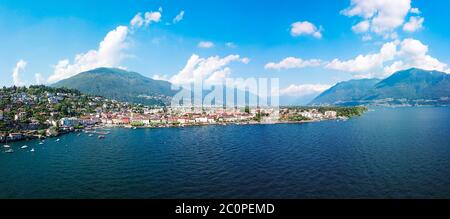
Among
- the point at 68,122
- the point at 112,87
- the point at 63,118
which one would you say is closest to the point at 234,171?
the point at 68,122

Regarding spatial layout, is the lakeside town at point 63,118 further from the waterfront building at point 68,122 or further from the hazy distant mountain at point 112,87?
the hazy distant mountain at point 112,87

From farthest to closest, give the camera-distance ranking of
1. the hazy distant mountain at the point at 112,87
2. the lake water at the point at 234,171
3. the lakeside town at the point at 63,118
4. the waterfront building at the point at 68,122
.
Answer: the hazy distant mountain at the point at 112,87
the waterfront building at the point at 68,122
the lakeside town at the point at 63,118
the lake water at the point at 234,171

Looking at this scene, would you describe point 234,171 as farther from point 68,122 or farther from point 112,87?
point 112,87

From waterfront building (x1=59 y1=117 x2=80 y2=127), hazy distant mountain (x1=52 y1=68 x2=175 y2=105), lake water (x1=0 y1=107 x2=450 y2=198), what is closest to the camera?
lake water (x1=0 y1=107 x2=450 y2=198)

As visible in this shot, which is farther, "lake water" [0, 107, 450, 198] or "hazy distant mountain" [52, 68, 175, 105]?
"hazy distant mountain" [52, 68, 175, 105]

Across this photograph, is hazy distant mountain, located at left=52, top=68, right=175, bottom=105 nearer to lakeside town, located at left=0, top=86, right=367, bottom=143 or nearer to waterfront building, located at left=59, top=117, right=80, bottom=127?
lakeside town, located at left=0, top=86, right=367, bottom=143

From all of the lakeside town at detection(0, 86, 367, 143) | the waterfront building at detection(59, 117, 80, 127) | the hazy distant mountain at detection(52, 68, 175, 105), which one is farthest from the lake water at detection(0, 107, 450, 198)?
the hazy distant mountain at detection(52, 68, 175, 105)

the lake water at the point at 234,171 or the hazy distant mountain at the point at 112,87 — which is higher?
the hazy distant mountain at the point at 112,87

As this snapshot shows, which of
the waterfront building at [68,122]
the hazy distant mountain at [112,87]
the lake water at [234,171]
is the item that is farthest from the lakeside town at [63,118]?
the hazy distant mountain at [112,87]
